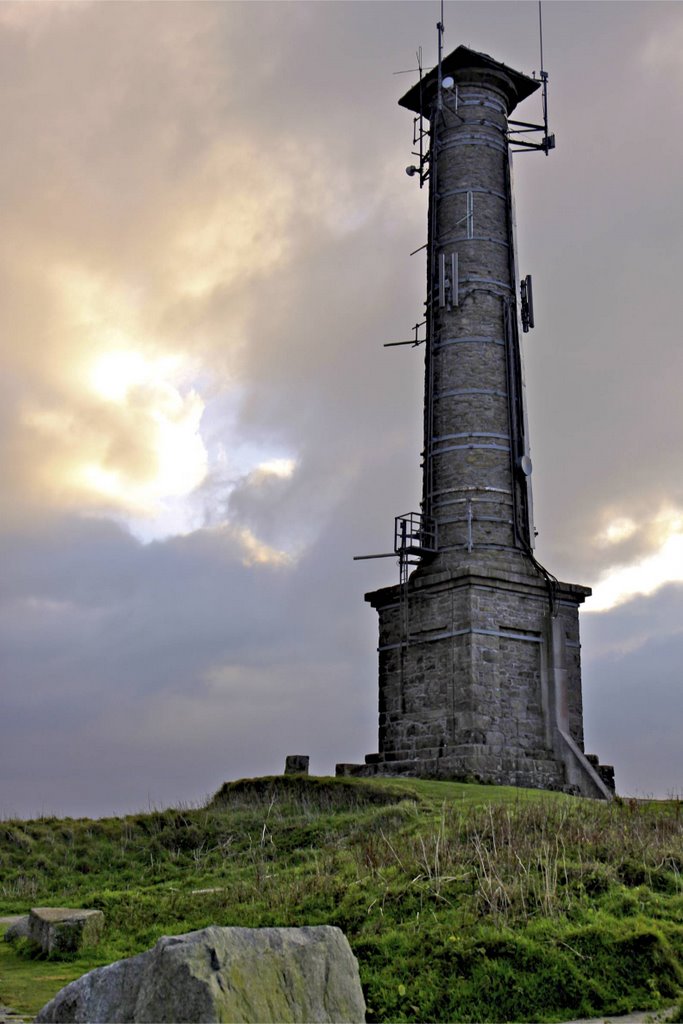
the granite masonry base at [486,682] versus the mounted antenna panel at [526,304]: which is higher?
the mounted antenna panel at [526,304]

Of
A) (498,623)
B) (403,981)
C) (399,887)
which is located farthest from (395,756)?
(403,981)

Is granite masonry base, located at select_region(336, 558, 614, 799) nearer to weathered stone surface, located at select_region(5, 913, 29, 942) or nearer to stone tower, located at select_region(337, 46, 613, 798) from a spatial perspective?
stone tower, located at select_region(337, 46, 613, 798)

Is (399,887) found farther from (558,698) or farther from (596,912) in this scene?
(558,698)

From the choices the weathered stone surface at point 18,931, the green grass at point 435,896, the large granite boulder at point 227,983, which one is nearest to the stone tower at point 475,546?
the green grass at point 435,896

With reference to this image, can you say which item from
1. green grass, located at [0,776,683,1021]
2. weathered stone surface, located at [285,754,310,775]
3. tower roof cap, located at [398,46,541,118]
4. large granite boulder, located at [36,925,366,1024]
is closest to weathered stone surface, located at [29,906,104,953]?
green grass, located at [0,776,683,1021]

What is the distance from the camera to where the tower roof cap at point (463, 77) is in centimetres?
3253

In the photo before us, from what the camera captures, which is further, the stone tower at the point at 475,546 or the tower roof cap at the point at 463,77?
the tower roof cap at the point at 463,77

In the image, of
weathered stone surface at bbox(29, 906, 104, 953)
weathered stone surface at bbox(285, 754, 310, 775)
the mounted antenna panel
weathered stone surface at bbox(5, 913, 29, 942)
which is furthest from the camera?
the mounted antenna panel

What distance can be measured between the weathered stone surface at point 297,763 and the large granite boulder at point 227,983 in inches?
698

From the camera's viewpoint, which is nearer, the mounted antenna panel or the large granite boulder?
the large granite boulder

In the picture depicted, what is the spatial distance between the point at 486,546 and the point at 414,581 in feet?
6.69

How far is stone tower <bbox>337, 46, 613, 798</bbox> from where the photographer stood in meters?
27.0

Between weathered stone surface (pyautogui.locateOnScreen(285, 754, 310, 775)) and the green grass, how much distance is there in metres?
4.89

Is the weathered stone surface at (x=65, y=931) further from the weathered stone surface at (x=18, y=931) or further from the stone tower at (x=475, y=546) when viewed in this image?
the stone tower at (x=475, y=546)
